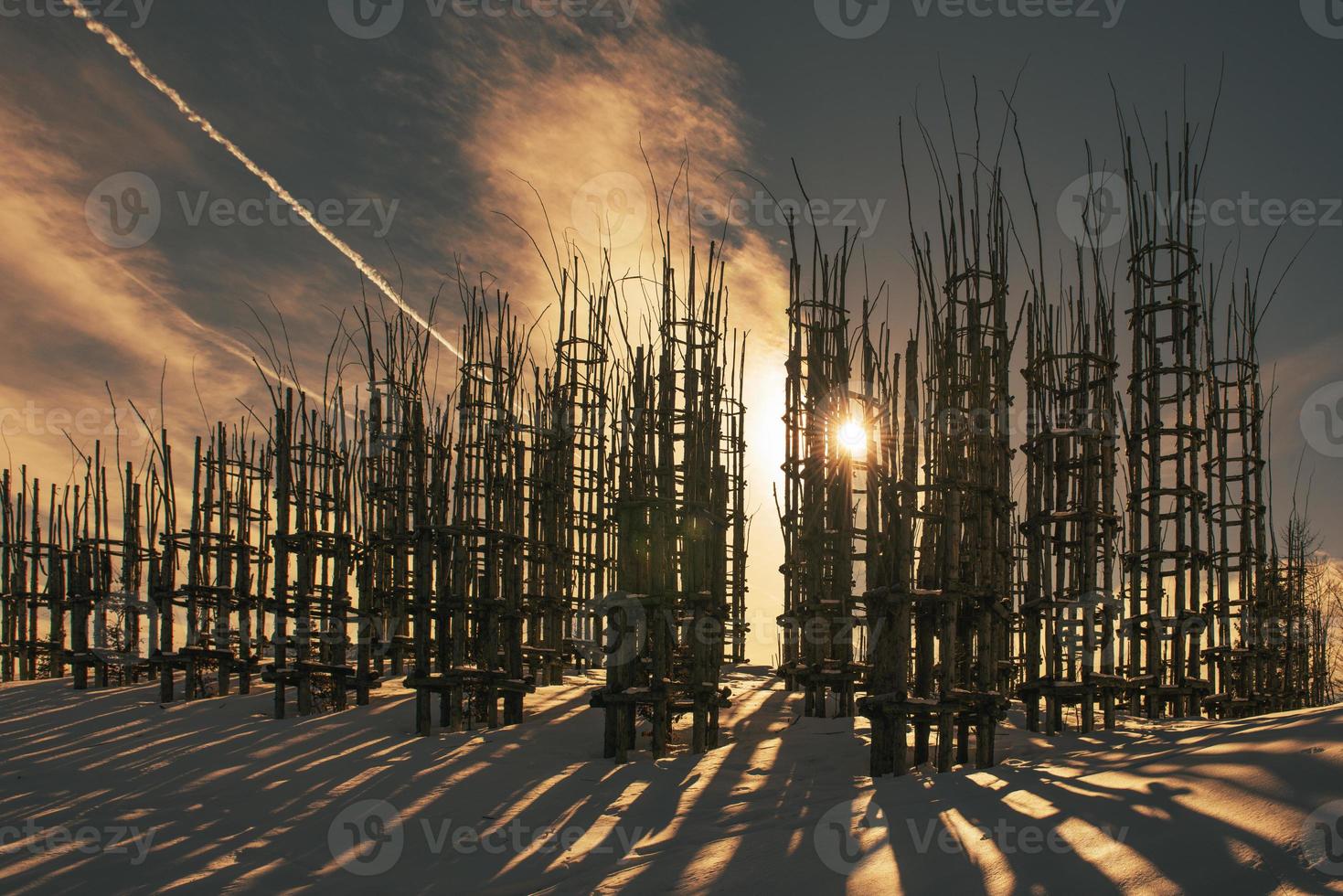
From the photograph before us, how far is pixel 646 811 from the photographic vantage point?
5.25m

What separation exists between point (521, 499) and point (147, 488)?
6254 millimetres

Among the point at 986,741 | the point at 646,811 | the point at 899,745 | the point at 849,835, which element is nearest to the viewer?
the point at 849,835

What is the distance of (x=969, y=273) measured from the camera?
7.12m

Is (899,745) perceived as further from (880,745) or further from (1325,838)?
(1325,838)

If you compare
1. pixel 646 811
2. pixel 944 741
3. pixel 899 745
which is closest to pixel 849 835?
pixel 646 811

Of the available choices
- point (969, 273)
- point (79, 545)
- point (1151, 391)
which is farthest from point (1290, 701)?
point (79, 545)

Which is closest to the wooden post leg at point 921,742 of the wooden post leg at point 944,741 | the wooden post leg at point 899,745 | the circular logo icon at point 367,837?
the wooden post leg at point 944,741

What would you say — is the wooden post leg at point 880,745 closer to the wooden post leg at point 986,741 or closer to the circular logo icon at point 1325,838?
the wooden post leg at point 986,741

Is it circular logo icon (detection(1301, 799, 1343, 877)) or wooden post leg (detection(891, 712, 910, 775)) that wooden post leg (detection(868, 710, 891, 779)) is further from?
circular logo icon (detection(1301, 799, 1343, 877))

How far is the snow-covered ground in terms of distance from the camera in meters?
2.95

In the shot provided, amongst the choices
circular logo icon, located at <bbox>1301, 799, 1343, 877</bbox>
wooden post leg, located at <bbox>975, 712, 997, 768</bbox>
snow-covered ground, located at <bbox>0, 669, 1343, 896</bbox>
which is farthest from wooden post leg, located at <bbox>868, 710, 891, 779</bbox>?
circular logo icon, located at <bbox>1301, 799, 1343, 877</bbox>

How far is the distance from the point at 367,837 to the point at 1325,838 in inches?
164

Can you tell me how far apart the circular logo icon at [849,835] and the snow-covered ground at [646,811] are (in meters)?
0.02

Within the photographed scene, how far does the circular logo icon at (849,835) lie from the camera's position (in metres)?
3.43
